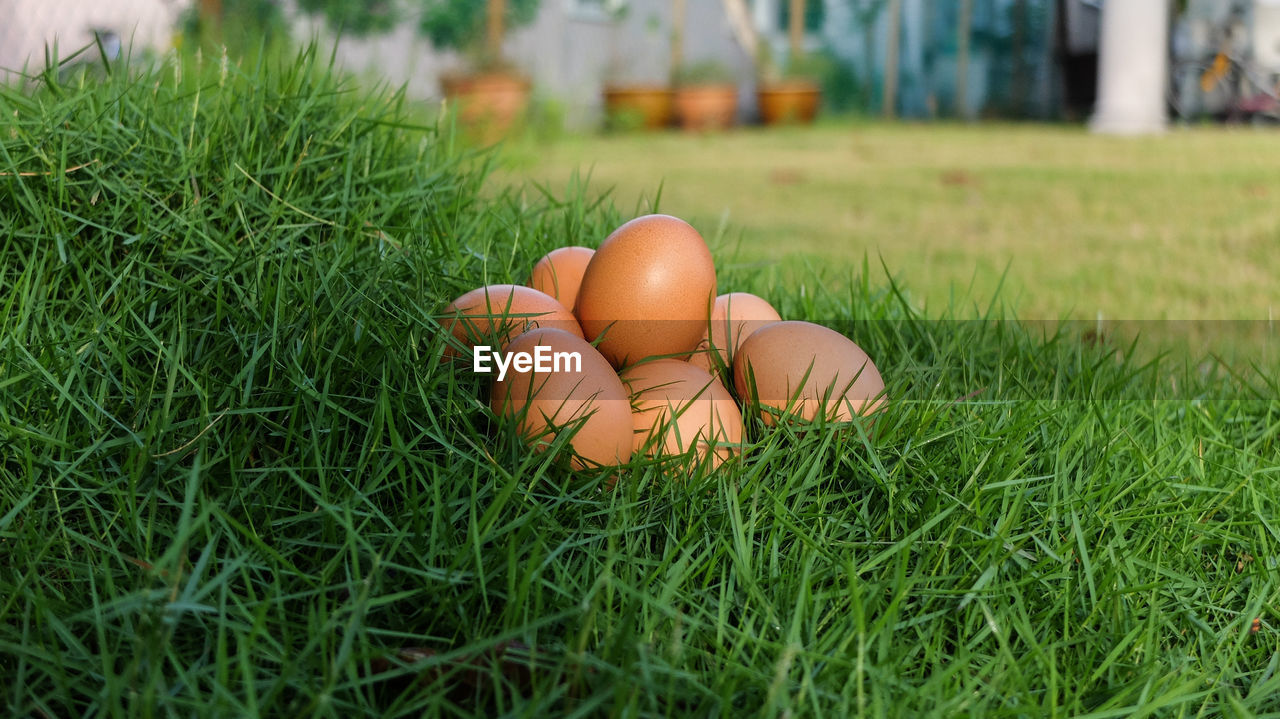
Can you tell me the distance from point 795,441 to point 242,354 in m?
0.77

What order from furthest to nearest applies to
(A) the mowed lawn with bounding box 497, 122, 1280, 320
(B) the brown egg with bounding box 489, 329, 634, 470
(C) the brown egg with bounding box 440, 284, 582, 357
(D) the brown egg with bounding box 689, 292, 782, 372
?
(A) the mowed lawn with bounding box 497, 122, 1280, 320 → (D) the brown egg with bounding box 689, 292, 782, 372 → (C) the brown egg with bounding box 440, 284, 582, 357 → (B) the brown egg with bounding box 489, 329, 634, 470

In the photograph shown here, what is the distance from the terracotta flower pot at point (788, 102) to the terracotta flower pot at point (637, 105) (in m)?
1.18

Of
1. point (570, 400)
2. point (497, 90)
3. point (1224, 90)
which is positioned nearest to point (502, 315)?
point (570, 400)

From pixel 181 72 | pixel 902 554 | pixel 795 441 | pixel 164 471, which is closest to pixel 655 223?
pixel 795 441

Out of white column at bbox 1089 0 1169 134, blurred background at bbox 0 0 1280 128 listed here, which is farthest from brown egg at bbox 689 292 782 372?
white column at bbox 1089 0 1169 134

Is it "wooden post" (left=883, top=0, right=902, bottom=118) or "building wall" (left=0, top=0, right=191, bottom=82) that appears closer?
"building wall" (left=0, top=0, right=191, bottom=82)

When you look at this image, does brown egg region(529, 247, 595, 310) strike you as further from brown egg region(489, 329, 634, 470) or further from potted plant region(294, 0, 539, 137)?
potted plant region(294, 0, 539, 137)

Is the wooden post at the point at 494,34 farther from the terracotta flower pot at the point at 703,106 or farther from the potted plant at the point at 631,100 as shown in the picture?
the terracotta flower pot at the point at 703,106

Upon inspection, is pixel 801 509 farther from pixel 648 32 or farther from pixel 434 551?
pixel 648 32

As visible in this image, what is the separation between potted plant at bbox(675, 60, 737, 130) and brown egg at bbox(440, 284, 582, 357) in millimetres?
9111

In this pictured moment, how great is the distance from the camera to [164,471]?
1306 mm

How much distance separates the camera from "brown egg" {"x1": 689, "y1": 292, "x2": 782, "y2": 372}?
158 centimetres

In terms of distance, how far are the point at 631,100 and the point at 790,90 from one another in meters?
1.81

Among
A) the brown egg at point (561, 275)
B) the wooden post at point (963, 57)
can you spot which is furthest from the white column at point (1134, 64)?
the brown egg at point (561, 275)
